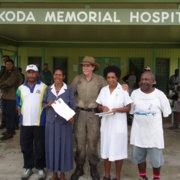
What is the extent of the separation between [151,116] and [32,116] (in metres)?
A: 1.67

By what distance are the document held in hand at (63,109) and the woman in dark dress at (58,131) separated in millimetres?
89

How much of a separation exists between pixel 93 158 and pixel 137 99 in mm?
1112

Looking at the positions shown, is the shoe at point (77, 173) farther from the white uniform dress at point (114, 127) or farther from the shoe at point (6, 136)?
the shoe at point (6, 136)

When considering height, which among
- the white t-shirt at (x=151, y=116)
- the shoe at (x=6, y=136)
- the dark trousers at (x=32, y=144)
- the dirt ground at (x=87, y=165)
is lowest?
the dirt ground at (x=87, y=165)

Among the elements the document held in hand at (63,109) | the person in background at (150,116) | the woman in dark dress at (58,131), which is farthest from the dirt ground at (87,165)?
the document held in hand at (63,109)

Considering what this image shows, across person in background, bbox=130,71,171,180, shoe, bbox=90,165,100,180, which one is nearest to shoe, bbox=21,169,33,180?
shoe, bbox=90,165,100,180

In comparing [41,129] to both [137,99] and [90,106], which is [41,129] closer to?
[90,106]

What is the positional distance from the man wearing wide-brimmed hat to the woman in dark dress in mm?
198

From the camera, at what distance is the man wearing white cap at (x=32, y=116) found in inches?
172

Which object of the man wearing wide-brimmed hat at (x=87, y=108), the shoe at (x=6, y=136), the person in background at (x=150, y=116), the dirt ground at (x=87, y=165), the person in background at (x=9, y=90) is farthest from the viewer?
the shoe at (x=6, y=136)

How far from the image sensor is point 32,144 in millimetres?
4562

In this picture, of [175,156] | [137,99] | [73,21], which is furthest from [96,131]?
[175,156]

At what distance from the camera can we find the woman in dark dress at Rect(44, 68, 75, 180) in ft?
13.6

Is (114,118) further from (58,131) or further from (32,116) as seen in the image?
(32,116)
